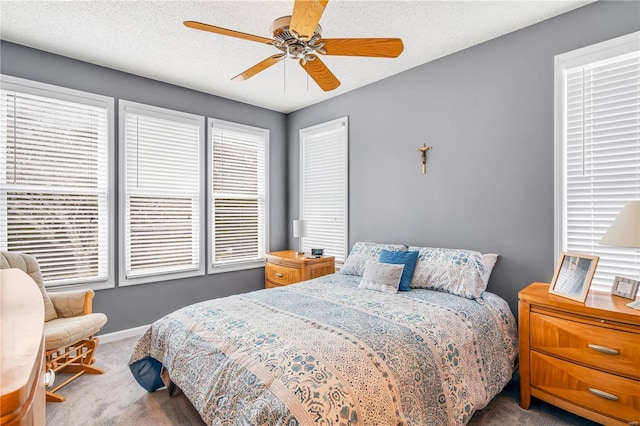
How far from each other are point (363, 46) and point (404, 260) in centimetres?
171

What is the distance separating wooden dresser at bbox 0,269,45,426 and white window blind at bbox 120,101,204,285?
10.00 feet

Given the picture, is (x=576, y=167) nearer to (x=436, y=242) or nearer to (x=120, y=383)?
(x=436, y=242)

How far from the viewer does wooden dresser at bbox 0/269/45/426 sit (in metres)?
0.38

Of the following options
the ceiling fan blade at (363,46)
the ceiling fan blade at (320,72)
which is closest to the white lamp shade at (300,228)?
the ceiling fan blade at (320,72)

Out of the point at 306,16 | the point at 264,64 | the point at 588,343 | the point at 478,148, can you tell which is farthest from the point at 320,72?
the point at 588,343

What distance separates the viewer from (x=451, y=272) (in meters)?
2.63

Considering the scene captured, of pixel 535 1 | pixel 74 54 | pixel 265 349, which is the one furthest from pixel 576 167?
pixel 74 54

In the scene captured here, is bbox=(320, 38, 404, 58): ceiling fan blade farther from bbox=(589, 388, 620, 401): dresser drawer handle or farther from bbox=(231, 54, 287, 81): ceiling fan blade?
bbox=(589, 388, 620, 401): dresser drawer handle

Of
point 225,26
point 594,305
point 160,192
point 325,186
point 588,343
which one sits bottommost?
point 588,343

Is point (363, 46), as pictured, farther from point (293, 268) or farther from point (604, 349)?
point (293, 268)

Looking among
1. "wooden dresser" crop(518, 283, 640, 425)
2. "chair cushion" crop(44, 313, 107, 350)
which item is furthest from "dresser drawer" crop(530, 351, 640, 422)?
"chair cushion" crop(44, 313, 107, 350)

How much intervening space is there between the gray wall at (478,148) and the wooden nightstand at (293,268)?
0.56 m

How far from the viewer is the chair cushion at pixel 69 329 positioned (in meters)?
2.31

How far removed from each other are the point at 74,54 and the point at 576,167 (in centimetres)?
436
